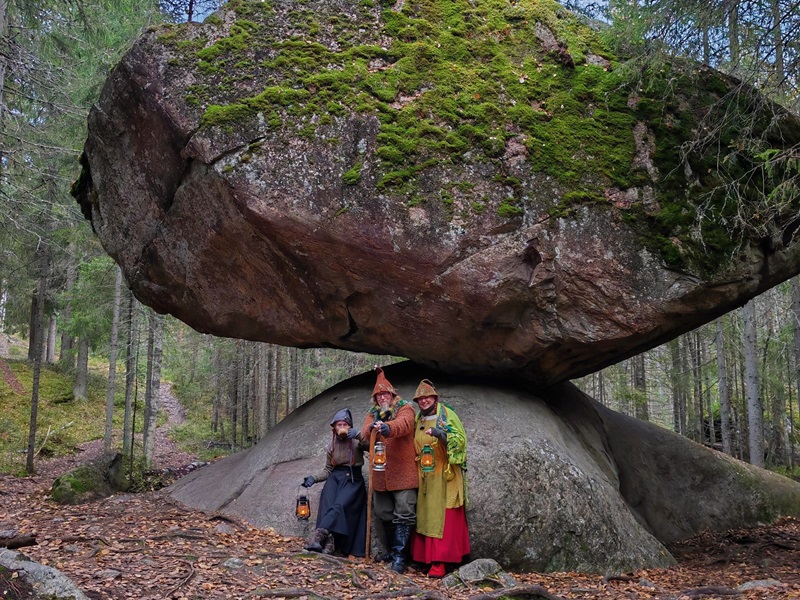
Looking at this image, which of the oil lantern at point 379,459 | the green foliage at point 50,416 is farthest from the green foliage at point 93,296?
the oil lantern at point 379,459

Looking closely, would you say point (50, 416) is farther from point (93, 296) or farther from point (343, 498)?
point (343, 498)

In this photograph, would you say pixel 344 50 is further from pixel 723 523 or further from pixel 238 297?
pixel 723 523

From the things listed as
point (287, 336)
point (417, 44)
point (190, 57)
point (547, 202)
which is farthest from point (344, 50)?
point (287, 336)

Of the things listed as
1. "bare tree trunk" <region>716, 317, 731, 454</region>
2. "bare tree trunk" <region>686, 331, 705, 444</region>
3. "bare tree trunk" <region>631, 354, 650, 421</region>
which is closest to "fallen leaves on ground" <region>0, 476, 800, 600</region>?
"bare tree trunk" <region>716, 317, 731, 454</region>

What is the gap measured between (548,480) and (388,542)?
2004 mm

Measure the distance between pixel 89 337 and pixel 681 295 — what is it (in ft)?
53.1

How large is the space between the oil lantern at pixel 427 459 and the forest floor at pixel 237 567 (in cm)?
105

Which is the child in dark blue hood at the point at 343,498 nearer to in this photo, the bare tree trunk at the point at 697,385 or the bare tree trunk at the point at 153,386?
the bare tree trunk at the point at 153,386

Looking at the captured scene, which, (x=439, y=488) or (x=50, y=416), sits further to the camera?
(x=50, y=416)

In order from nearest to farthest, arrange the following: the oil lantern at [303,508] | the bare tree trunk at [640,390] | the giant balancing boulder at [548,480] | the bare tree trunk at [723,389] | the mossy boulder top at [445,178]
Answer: the oil lantern at [303,508], the giant balancing boulder at [548,480], the mossy boulder top at [445,178], the bare tree trunk at [723,389], the bare tree trunk at [640,390]

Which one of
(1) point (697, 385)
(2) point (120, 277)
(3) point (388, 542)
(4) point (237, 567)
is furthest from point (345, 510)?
(1) point (697, 385)

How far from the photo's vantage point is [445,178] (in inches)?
297

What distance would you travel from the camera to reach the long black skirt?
655 centimetres

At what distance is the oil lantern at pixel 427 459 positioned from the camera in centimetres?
658
